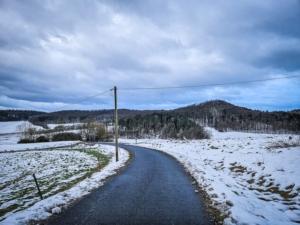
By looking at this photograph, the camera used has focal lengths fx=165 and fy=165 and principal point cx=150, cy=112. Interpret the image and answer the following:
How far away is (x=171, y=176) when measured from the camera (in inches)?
452

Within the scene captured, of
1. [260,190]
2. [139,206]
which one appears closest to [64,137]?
[139,206]

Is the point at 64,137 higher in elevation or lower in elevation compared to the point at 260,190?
lower

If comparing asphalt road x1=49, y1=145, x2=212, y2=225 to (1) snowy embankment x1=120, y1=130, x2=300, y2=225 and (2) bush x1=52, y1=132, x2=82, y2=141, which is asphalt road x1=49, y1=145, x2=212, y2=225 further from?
(2) bush x1=52, y1=132, x2=82, y2=141

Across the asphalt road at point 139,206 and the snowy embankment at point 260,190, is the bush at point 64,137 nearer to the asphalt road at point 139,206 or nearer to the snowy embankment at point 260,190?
the asphalt road at point 139,206

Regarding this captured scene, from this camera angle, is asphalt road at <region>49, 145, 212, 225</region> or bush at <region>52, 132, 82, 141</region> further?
bush at <region>52, 132, 82, 141</region>

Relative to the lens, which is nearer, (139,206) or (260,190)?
(139,206)

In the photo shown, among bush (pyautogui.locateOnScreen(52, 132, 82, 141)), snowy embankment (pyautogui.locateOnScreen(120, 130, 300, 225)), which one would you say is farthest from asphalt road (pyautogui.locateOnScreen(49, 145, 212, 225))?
bush (pyautogui.locateOnScreen(52, 132, 82, 141))

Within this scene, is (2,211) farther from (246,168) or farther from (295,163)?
(295,163)

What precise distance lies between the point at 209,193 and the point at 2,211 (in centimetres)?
924

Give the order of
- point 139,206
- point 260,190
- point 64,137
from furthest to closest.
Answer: point 64,137 → point 260,190 → point 139,206

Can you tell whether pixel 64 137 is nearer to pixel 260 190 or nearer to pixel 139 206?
pixel 139 206

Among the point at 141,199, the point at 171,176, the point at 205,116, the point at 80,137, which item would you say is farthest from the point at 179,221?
the point at 205,116

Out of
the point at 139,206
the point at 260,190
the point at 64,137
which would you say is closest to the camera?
the point at 139,206

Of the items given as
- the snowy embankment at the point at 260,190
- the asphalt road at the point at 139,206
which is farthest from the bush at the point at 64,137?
the snowy embankment at the point at 260,190
